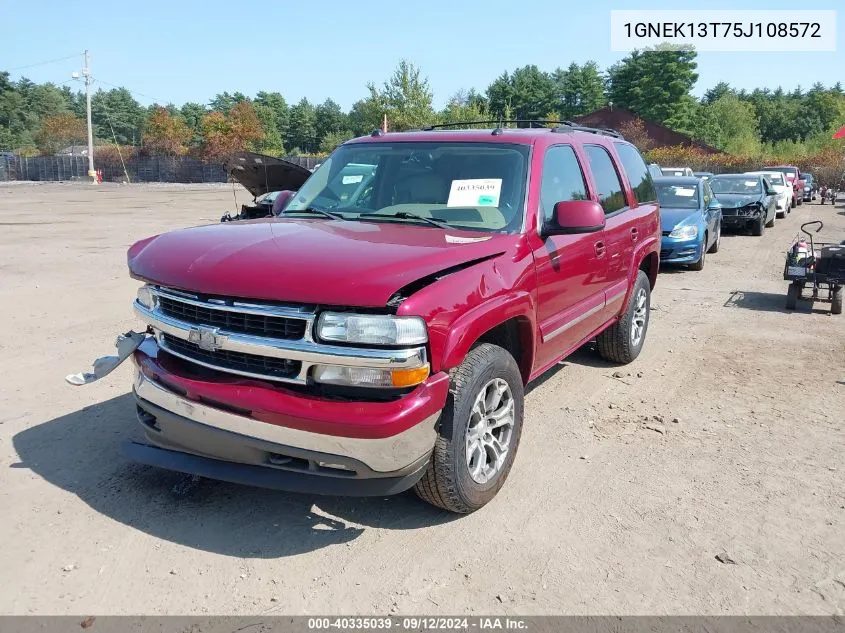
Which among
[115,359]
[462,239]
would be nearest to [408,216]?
[462,239]

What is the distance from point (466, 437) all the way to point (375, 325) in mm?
843

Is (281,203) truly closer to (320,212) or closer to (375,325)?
(320,212)

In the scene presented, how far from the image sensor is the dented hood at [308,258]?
2.88 metres

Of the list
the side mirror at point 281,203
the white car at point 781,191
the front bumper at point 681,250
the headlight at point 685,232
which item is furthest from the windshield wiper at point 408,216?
the white car at point 781,191

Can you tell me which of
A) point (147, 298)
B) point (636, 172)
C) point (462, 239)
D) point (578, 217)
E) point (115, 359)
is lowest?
point (115, 359)

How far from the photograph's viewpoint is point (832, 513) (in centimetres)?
361

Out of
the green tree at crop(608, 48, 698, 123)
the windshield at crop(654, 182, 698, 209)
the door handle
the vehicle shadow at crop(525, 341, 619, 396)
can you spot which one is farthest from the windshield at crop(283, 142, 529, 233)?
the green tree at crop(608, 48, 698, 123)

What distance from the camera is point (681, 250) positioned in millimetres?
12109

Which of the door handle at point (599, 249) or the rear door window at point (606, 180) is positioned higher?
the rear door window at point (606, 180)

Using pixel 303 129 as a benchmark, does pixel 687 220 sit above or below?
below

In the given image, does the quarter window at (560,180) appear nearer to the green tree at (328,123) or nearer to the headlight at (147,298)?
the headlight at (147,298)

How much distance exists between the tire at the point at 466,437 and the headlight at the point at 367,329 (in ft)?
1.57

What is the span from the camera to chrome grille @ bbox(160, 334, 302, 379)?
301cm

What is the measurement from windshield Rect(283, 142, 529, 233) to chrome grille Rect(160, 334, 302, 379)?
1.30 metres
